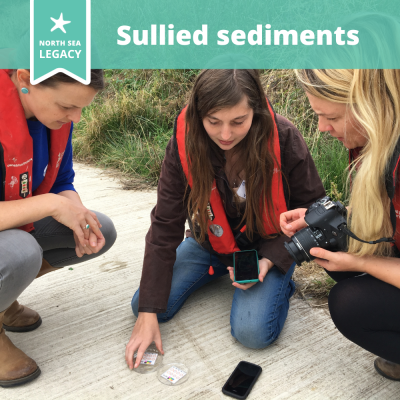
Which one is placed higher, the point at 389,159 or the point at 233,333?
the point at 389,159

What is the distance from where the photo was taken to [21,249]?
66.8 inches

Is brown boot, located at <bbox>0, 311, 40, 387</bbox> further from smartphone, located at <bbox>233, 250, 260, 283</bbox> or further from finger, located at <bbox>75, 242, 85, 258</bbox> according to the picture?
smartphone, located at <bbox>233, 250, 260, 283</bbox>

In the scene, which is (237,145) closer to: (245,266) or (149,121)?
(245,266)

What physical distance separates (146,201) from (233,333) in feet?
6.51

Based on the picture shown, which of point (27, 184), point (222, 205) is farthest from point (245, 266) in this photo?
point (27, 184)

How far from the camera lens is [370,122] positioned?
1.41 meters

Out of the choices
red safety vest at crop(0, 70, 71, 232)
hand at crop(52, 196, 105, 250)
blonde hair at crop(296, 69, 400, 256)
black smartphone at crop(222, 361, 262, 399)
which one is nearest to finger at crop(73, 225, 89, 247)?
hand at crop(52, 196, 105, 250)

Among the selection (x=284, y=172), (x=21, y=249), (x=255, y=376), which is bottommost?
(x=255, y=376)

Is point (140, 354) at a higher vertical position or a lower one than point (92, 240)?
lower

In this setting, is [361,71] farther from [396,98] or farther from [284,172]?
[284,172]

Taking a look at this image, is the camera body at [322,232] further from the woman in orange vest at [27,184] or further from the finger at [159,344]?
the woman in orange vest at [27,184]

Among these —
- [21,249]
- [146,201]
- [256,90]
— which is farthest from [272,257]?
[146,201]

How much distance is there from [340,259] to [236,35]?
4460 millimetres

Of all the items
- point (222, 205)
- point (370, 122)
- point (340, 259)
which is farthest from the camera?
point (222, 205)
